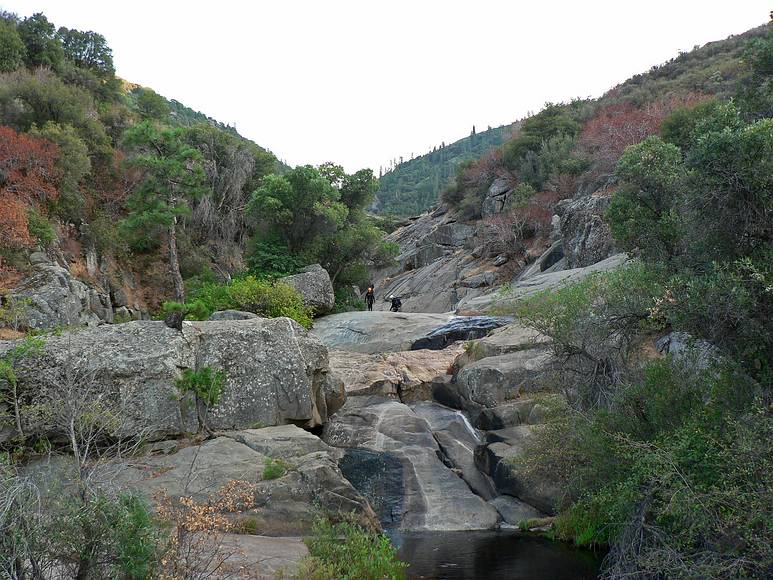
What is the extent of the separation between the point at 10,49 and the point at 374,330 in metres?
29.0

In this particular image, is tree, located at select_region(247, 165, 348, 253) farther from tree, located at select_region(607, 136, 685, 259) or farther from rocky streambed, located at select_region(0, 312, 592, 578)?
tree, located at select_region(607, 136, 685, 259)

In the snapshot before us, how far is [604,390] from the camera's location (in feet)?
43.9

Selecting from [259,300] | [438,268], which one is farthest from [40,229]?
[438,268]

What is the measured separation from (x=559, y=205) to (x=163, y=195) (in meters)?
27.0

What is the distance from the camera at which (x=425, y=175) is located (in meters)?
124

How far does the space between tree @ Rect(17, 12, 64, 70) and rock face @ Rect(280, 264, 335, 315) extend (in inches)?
936

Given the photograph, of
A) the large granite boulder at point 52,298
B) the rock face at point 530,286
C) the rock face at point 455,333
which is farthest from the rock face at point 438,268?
the large granite boulder at point 52,298

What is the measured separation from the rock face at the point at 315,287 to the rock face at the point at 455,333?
647cm

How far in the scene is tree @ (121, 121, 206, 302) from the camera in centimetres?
2784

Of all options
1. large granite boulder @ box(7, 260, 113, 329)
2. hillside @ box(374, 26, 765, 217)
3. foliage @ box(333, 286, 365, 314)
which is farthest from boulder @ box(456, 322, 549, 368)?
large granite boulder @ box(7, 260, 113, 329)

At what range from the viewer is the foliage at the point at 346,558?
913cm

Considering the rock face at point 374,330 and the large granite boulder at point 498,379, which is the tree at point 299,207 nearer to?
the rock face at point 374,330

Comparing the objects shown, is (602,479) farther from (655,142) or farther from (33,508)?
(33,508)

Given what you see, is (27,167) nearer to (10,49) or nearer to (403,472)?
(10,49)
